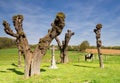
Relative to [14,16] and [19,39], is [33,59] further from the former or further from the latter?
[14,16]

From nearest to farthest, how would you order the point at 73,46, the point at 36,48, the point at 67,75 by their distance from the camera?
1. the point at 36,48
2. the point at 67,75
3. the point at 73,46

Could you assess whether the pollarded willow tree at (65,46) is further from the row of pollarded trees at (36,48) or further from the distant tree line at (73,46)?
the distant tree line at (73,46)

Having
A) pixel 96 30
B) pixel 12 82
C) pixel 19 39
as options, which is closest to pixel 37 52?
pixel 19 39

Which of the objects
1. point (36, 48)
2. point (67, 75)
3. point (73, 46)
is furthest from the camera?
point (73, 46)

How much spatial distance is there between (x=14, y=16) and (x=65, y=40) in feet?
53.6

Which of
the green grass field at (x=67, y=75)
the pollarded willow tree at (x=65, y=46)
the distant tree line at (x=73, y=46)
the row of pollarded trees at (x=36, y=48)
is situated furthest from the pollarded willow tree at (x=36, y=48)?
the distant tree line at (x=73, y=46)

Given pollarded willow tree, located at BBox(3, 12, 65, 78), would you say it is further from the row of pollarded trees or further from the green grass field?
the green grass field

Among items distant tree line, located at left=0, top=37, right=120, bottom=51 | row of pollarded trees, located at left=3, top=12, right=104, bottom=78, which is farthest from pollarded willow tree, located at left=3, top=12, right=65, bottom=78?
distant tree line, located at left=0, top=37, right=120, bottom=51

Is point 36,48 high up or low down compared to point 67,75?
up

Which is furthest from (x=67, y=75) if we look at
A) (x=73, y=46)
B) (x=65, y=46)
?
(x=73, y=46)

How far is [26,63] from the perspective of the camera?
21.4 metres

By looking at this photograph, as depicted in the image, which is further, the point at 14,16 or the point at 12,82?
the point at 14,16

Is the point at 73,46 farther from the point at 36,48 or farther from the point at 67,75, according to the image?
the point at 36,48

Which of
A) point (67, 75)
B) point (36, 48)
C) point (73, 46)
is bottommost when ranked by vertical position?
point (67, 75)
